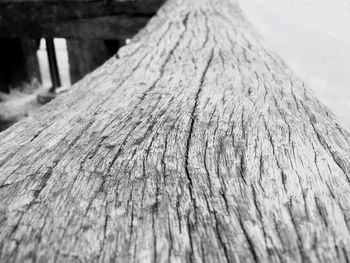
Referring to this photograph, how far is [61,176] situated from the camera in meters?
0.94

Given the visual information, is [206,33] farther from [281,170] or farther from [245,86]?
[281,170]

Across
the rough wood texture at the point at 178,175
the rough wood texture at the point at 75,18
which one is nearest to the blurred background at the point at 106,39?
the rough wood texture at the point at 75,18

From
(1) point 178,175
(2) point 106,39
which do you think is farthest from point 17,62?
(1) point 178,175

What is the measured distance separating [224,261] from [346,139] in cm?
69

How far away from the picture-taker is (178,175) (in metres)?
0.92

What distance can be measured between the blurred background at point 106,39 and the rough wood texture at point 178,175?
1.87 m

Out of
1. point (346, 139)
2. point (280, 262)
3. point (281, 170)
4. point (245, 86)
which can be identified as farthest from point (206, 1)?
point (280, 262)

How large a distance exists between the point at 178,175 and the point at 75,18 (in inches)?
137

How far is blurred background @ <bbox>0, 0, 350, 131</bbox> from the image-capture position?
3611 millimetres

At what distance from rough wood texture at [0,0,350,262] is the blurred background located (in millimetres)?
1866

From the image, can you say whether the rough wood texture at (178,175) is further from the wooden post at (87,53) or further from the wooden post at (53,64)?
the wooden post at (53,64)

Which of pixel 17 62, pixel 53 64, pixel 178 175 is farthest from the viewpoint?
pixel 53 64

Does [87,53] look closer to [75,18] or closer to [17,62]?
[75,18]

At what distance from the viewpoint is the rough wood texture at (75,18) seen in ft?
12.4
